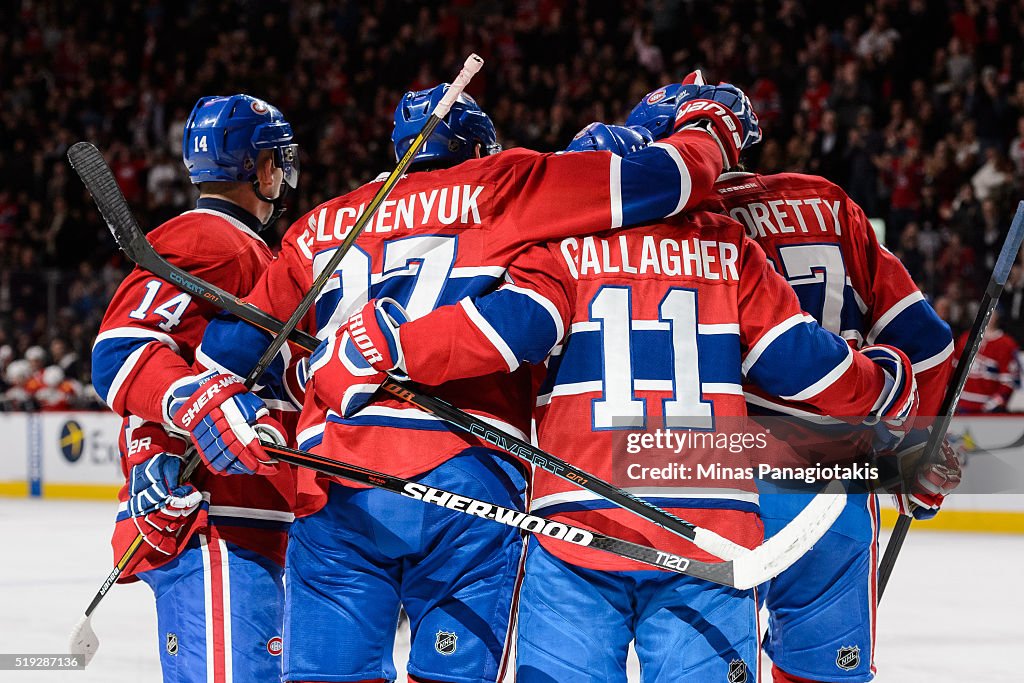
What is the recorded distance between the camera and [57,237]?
1363cm

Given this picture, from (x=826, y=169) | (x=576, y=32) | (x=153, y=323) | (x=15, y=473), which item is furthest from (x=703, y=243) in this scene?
(x=576, y=32)

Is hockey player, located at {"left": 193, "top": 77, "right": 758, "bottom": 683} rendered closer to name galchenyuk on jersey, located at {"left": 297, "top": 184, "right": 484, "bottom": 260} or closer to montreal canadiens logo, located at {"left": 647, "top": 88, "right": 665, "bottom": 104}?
name galchenyuk on jersey, located at {"left": 297, "top": 184, "right": 484, "bottom": 260}

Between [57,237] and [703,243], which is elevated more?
[703,243]

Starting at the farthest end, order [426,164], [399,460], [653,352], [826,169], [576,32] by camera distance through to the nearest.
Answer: [576,32] < [826,169] < [426,164] < [399,460] < [653,352]

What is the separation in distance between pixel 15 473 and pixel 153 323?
30.3ft

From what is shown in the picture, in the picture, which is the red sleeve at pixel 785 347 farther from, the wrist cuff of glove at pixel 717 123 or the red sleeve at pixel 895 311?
the red sleeve at pixel 895 311

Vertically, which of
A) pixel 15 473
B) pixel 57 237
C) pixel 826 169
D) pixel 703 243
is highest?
pixel 703 243

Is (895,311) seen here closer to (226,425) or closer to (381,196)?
(381,196)

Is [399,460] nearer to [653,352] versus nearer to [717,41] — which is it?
[653,352]

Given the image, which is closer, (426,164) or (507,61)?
(426,164)

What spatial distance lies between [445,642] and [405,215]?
75 centimetres

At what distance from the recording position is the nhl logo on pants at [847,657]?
8.32 ft

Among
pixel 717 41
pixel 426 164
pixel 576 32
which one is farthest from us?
pixel 576 32

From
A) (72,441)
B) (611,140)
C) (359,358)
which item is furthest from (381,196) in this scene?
(72,441)
